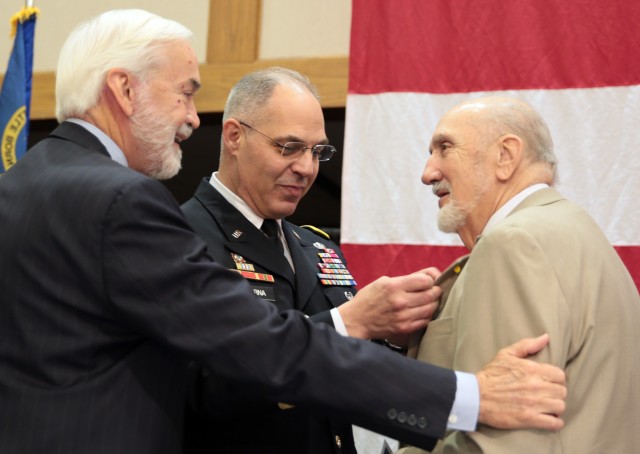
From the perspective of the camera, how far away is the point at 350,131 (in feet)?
12.1

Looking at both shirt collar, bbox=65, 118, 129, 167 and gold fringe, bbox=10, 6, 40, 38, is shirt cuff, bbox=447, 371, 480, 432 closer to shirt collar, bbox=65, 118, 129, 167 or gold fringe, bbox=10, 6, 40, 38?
shirt collar, bbox=65, 118, 129, 167

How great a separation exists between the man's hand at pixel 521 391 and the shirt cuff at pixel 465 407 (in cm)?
1

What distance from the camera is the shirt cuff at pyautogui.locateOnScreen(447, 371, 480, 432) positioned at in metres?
1.70

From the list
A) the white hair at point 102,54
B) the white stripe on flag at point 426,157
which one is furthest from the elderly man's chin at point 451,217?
the white stripe on flag at point 426,157

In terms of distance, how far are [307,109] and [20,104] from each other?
2.06m

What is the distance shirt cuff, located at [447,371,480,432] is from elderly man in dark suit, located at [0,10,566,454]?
1 cm

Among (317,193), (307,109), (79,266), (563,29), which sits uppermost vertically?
(563,29)

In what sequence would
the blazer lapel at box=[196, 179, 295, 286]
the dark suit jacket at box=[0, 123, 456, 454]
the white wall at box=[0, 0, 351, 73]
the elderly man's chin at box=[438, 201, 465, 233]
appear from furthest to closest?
1. the white wall at box=[0, 0, 351, 73]
2. the blazer lapel at box=[196, 179, 295, 286]
3. the elderly man's chin at box=[438, 201, 465, 233]
4. the dark suit jacket at box=[0, 123, 456, 454]

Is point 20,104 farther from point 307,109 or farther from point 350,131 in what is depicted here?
point 307,109

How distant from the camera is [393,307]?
2078 millimetres

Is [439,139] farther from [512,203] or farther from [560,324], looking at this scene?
[560,324]

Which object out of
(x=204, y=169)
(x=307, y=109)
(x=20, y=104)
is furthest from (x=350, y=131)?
(x=204, y=169)

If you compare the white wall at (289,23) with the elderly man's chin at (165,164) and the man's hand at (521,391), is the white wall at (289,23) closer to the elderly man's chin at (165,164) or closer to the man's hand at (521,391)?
the elderly man's chin at (165,164)

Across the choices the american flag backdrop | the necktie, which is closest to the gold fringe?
the american flag backdrop
